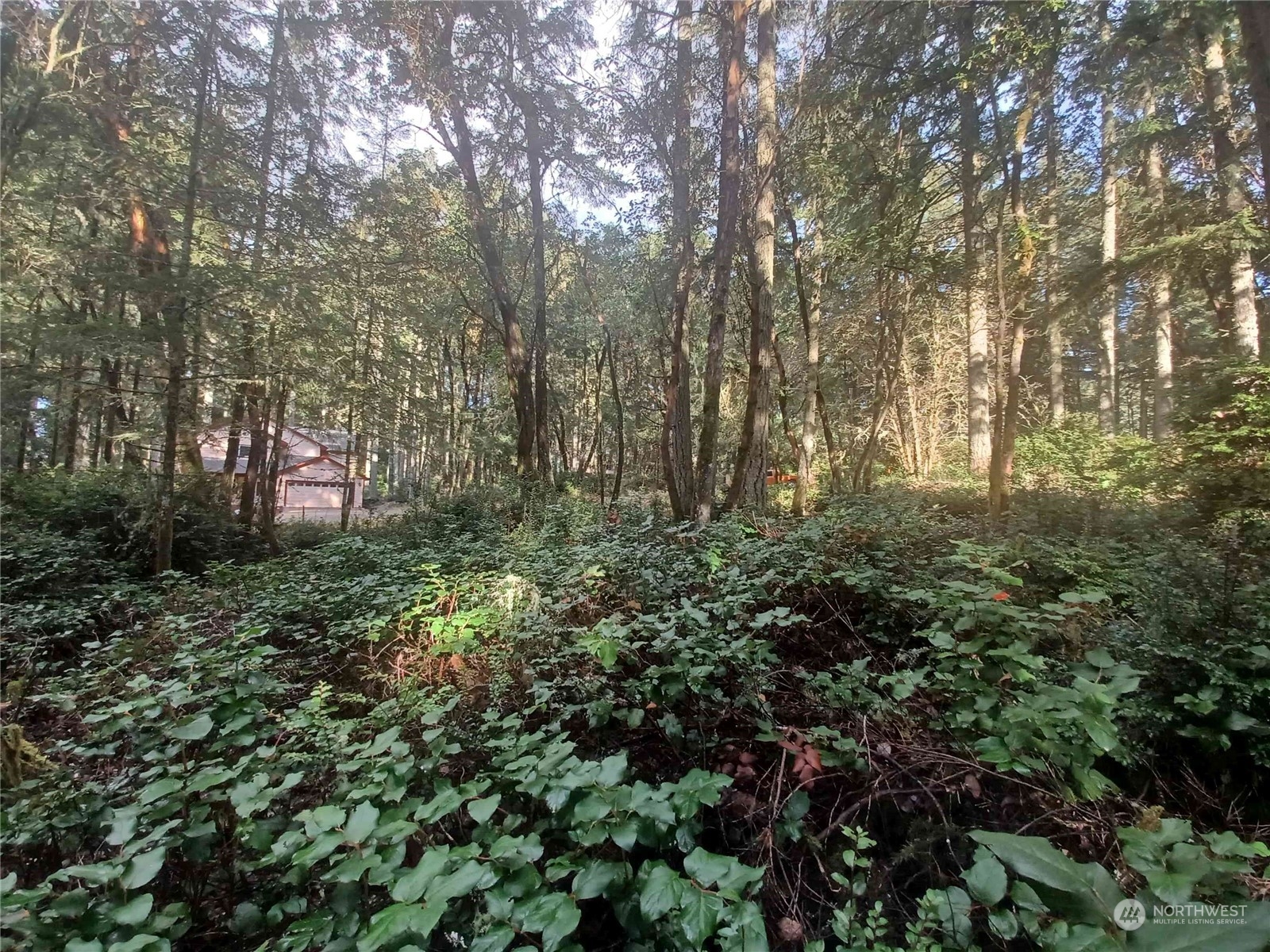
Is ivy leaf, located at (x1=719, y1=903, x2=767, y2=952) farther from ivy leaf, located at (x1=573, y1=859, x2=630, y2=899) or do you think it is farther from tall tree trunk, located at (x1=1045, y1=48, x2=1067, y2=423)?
tall tree trunk, located at (x1=1045, y1=48, x2=1067, y2=423)

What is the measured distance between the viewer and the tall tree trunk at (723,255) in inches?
296

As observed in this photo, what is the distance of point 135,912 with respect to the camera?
1.21 m

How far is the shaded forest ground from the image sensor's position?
4.21 ft

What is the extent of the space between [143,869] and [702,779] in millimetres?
1430

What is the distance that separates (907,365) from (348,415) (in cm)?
1437

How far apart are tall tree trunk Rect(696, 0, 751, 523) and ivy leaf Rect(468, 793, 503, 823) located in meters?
5.95

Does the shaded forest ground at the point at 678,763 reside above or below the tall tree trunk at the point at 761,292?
below

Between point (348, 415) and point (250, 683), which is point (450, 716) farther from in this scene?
point (348, 415)

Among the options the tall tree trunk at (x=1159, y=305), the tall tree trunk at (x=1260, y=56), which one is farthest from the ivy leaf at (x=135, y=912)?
the tall tree trunk at (x=1159, y=305)

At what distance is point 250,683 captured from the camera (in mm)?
2375

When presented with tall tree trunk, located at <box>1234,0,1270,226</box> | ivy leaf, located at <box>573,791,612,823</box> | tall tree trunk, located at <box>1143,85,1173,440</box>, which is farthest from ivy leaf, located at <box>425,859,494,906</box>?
tall tree trunk, located at <box>1143,85,1173,440</box>
